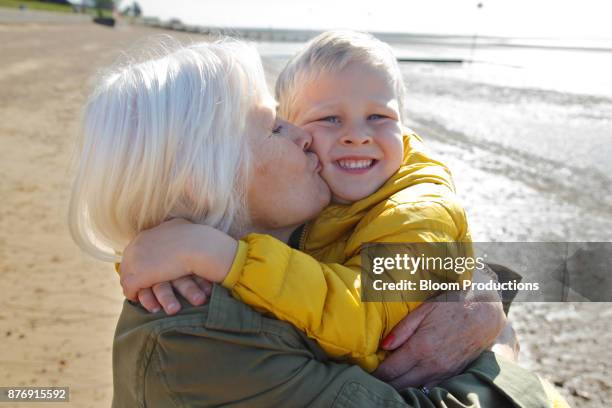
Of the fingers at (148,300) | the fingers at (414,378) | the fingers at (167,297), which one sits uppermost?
the fingers at (167,297)

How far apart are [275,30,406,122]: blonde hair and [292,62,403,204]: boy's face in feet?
0.10

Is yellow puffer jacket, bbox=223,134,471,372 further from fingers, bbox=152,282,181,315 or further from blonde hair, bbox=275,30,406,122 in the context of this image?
blonde hair, bbox=275,30,406,122

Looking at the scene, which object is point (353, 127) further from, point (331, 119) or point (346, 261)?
point (346, 261)

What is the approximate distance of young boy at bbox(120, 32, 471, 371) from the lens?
1634 millimetres

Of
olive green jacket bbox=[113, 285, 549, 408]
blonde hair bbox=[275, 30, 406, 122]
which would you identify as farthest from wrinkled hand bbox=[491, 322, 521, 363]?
blonde hair bbox=[275, 30, 406, 122]

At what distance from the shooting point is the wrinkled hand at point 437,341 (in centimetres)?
186

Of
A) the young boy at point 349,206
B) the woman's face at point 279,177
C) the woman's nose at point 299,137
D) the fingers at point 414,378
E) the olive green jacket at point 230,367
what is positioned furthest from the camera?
the woman's nose at point 299,137

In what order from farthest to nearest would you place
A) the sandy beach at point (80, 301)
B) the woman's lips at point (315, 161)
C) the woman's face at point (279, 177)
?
the sandy beach at point (80, 301)
the woman's lips at point (315, 161)
the woman's face at point (279, 177)

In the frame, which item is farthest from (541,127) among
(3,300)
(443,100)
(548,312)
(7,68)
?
(7,68)

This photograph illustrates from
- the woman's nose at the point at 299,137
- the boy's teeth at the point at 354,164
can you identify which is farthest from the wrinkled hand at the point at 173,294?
the boy's teeth at the point at 354,164

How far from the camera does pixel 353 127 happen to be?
2.30 meters

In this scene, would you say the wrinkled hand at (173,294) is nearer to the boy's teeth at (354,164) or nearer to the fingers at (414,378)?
the fingers at (414,378)

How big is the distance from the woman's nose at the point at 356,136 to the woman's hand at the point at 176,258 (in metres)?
0.76

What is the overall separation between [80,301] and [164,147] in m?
3.71
